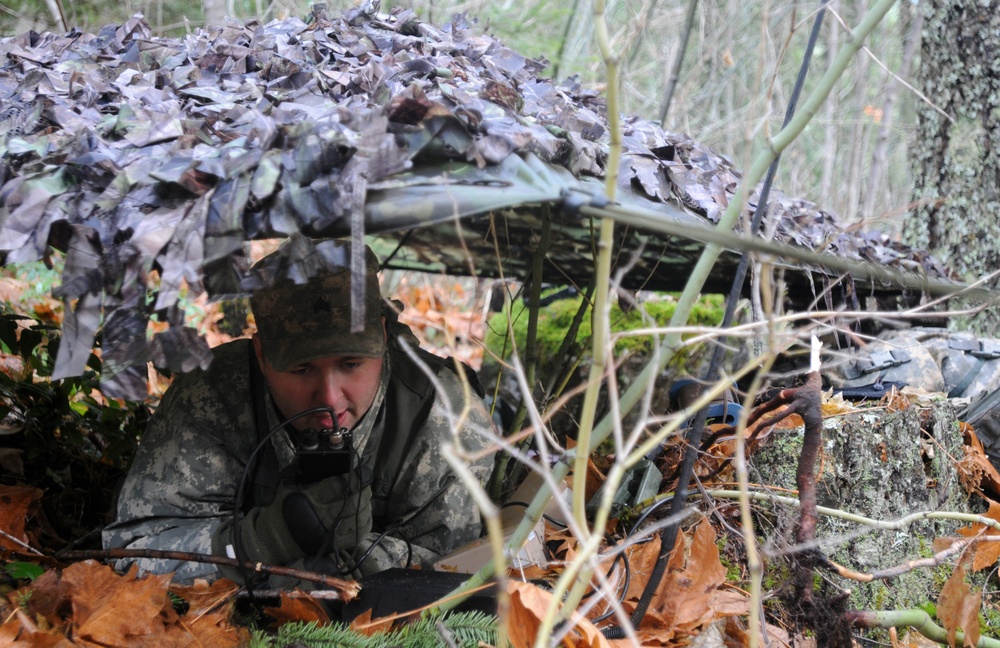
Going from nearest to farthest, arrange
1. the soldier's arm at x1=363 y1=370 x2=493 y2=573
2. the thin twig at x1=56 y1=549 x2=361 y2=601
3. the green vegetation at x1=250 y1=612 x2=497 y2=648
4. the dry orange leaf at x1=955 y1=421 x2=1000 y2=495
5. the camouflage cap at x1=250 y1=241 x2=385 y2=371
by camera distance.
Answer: the green vegetation at x1=250 y1=612 x2=497 y2=648, the thin twig at x1=56 y1=549 x2=361 y2=601, the camouflage cap at x1=250 y1=241 x2=385 y2=371, the soldier's arm at x1=363 y1=370 x2=493 y2=573, the dry orange leaf at x1=955 y1=421 x2=1000 y2=495

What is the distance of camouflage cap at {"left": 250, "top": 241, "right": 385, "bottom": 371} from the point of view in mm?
2818

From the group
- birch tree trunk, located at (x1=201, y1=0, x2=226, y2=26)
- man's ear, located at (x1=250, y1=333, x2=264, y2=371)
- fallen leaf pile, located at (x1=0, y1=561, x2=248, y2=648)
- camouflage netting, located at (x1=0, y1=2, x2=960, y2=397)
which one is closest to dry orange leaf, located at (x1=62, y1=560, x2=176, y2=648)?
fallen leaf pile, located at (x1=0, y1=561, x2=248, y2=648)

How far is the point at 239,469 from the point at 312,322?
2.43 ft

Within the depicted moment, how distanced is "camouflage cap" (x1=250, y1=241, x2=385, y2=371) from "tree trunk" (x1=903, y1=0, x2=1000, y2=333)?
375cm

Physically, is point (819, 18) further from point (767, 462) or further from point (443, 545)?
point (443, 545)

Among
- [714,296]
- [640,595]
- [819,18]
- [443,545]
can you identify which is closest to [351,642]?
[640,595]

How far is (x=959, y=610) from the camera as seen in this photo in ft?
8.27

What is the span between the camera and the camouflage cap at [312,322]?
282 centimetres

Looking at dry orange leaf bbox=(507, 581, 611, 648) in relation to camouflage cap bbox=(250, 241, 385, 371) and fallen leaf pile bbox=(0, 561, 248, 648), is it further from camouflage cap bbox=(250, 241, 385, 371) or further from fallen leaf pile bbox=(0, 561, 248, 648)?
camouflage cap bbox=(250, 241, 385, 371)

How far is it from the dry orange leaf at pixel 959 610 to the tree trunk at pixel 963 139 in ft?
8.78

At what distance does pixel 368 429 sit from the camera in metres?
3.14

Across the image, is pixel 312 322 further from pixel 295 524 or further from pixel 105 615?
pixel 105 615

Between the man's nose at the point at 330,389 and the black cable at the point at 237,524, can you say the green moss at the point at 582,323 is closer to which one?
the man's nose at the point at 330,389

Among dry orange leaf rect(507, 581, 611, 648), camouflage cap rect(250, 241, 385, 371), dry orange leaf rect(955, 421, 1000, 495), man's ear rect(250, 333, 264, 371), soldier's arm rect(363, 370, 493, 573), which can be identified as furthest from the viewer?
dry orange leaf rect(955, 421, 1000, 495)
